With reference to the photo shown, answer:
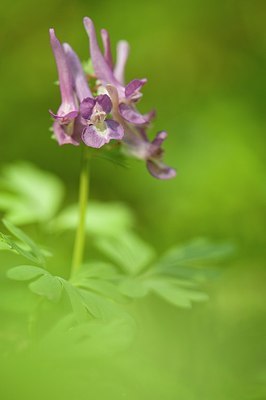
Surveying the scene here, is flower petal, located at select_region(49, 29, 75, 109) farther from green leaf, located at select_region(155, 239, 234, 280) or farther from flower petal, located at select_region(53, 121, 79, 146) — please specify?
green leaf, located at select_region(155, 239, 234, 280)

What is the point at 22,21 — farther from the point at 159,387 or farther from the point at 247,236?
the point at 159,387

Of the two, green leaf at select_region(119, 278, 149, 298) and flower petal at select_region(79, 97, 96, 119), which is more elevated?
flower petal at select_region(79, 97, 96, 119)

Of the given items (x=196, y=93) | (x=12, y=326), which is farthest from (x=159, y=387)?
(x=196, y=93)

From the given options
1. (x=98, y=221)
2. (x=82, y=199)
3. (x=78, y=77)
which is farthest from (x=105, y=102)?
(x=98, y=221)

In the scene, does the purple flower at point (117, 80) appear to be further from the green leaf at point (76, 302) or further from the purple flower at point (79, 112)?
the green leaf at point (76, 302)

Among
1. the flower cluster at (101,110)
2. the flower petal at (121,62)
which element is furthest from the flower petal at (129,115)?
the flower petal at (121,62)

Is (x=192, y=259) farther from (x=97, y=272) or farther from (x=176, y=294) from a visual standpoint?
(x=97, y=272)

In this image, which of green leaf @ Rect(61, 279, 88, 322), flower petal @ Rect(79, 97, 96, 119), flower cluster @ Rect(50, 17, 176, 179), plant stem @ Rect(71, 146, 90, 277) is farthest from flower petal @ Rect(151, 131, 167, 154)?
green leaf @ Rect(61, 279, 88, 322)

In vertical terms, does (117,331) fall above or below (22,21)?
below
